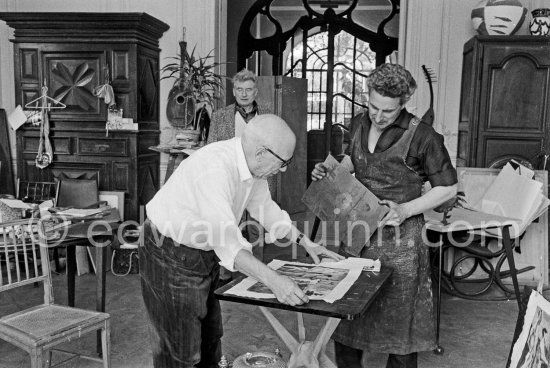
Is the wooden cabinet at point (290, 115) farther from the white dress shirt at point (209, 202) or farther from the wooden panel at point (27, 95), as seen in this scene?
the white dress shirt at point (209, 202)

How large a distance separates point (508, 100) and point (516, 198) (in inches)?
38.8

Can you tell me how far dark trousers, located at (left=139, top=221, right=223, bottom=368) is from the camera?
2.12 m

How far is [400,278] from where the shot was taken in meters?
2.53

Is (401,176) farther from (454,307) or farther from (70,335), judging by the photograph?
(454,307)

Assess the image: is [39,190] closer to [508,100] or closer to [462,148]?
[462,148]

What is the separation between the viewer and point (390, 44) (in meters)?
8.11

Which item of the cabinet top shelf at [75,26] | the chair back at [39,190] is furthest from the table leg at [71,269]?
the cabinet top shelf at [75,26]

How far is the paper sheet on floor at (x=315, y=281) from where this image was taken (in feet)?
6.44

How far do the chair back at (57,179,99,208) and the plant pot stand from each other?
96 cm

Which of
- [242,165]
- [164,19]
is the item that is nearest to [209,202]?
[242,165]

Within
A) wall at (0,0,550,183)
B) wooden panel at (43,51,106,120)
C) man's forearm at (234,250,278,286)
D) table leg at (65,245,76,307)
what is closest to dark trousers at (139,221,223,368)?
man's forearm at (234,250,278,286)

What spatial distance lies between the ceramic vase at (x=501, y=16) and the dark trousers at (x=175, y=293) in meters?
3.98

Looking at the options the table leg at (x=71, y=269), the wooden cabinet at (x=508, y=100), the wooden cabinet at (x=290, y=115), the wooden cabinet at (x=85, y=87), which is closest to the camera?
the table leg at (x=71, y=269)

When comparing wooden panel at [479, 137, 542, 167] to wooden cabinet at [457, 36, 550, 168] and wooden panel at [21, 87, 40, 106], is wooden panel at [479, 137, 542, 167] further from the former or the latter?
wooden panel at [21, 87, 40, 106]
